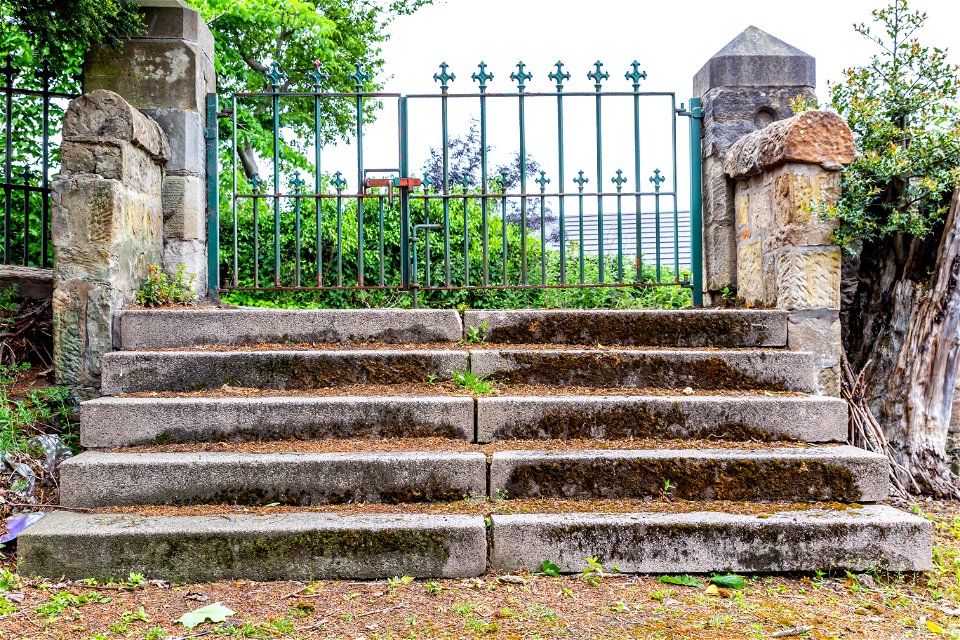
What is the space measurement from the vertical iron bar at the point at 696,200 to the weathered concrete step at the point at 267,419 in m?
2.46

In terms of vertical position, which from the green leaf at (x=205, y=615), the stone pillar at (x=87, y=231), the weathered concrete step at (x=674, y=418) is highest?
the stone pillar at (x=87, y=231)

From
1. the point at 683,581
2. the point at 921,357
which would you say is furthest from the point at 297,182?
the point at 921,357

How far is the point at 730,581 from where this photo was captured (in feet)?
9.19

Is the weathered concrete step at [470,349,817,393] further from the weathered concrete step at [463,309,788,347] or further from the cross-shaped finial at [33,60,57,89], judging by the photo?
the cross-shaped finial at [33,60,57,89]

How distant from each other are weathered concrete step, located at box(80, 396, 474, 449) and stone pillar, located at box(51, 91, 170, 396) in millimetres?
614

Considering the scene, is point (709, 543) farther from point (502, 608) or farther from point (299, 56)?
point (299, 56)

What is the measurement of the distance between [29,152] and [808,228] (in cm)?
513

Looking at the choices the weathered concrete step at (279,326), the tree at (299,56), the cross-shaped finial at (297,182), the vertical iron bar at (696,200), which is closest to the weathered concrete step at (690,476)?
the weathered concrete step at (279,326)

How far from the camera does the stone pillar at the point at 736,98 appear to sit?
4848mm

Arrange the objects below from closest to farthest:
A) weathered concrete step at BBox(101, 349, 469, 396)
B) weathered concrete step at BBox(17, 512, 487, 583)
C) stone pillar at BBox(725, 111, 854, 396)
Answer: weathered concrete step at BBox(17, 512, 487, 583), weathered concrete step at BBox(101, 349, 469, 396), stone pillar at BBox(725, 111, 854, 396)

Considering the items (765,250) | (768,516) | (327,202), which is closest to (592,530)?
(768,516)

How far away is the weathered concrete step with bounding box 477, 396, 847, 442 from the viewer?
3484mm

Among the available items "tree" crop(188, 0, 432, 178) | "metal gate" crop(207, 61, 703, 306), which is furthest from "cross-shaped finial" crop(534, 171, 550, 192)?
"tree" crop(188, 0, 432, 178)

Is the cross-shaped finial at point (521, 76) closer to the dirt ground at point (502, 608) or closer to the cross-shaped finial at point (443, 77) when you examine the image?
the cross-shaped finial at point (443, 77)
